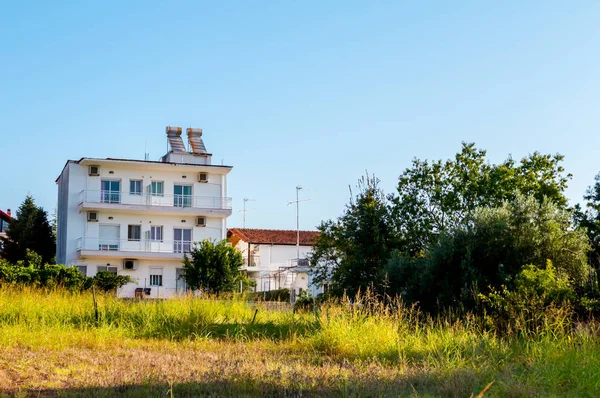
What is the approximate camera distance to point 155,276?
49.0 metres

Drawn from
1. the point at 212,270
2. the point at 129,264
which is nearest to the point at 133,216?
the point at 129,264

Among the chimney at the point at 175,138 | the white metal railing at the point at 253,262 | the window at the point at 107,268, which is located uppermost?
the chimney at the point at 175,138

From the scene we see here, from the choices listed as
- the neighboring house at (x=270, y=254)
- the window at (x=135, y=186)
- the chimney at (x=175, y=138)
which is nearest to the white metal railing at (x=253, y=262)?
the neighboring house at (x=270, y=254)

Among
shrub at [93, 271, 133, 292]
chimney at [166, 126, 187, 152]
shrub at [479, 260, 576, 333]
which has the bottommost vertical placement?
shrub at [479, 260, 576, 333]

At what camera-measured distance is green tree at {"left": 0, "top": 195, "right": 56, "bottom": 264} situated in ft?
174

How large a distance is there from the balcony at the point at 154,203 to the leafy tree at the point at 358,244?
23693 millimetres

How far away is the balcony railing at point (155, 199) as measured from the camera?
1895 inches

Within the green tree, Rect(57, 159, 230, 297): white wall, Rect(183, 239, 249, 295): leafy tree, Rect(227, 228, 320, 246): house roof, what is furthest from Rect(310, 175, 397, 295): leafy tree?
Rect(227, 228, 320, 246): house roof

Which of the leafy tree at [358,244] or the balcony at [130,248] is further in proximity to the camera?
the balcony at [130,248]

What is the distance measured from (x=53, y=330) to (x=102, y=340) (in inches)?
62.2

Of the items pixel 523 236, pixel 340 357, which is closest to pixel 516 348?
pixel 340 357

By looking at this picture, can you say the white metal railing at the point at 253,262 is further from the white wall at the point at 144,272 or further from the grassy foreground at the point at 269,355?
the grassy foreground at the point at 269,355

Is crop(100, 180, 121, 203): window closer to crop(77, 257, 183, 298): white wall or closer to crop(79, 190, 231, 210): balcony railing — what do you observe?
crop(79, 190, 231, 210): balcony railing

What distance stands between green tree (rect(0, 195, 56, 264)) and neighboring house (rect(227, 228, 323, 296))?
Answer: 15139 mm
